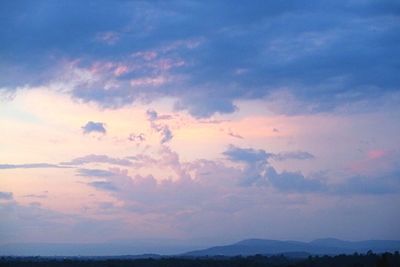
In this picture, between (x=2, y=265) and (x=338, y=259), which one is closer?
(x=338, y=259)

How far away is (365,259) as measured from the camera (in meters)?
102

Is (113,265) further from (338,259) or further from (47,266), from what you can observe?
(338,259)

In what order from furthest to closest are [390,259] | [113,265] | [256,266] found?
[113,265], [256,266], [390,259]

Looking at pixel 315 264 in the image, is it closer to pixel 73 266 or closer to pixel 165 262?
pixel 165 262

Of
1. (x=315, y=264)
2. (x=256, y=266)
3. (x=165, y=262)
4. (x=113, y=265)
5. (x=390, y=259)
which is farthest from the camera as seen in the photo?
(x=165, y=262)

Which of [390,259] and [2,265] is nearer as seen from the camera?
[390,259]

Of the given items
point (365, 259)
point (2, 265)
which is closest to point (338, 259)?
point (365, 259)

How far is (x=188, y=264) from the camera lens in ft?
423

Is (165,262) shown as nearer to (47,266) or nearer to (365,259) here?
(47,266)

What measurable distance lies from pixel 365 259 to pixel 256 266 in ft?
67.7

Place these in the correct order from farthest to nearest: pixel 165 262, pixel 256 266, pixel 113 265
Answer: pixel 165 262, pixel 113 265, pixel 256 266

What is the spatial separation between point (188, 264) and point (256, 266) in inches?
709

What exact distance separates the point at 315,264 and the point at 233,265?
21.7 m

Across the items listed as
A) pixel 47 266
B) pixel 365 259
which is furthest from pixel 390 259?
pixel 47 266
